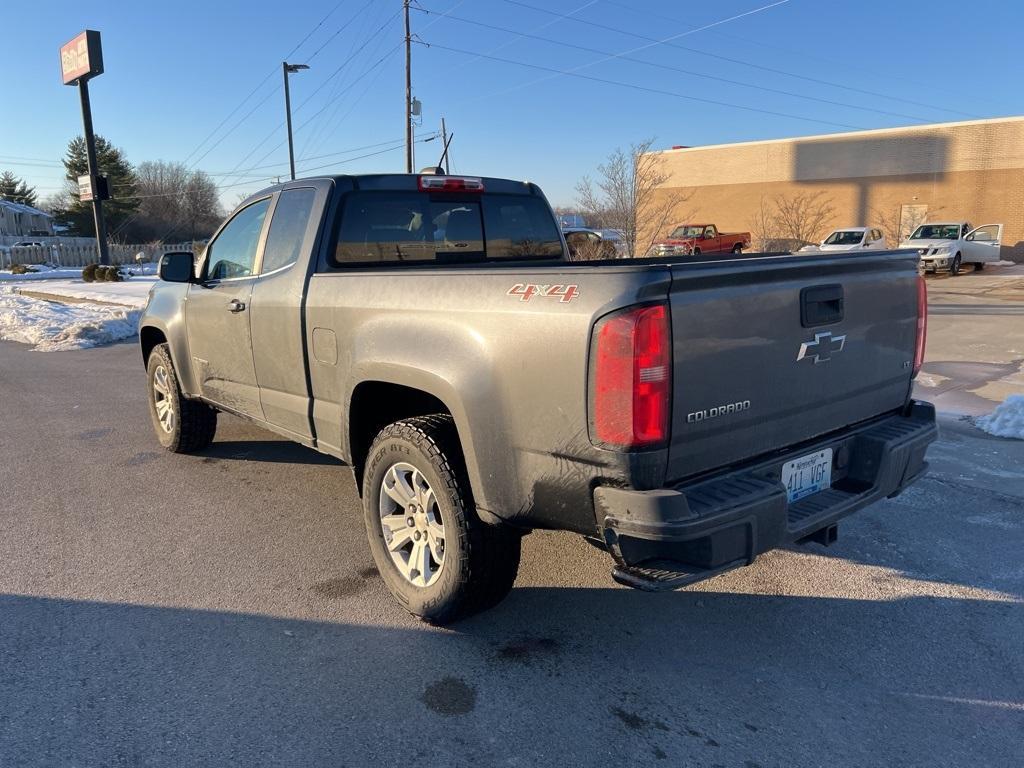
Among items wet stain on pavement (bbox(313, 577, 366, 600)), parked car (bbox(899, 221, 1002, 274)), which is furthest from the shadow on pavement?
parked car (bbox(899, 221, 1002, 274))

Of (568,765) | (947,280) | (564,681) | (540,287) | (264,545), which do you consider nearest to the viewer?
(568,765)

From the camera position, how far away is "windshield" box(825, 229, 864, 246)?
87.9 ft

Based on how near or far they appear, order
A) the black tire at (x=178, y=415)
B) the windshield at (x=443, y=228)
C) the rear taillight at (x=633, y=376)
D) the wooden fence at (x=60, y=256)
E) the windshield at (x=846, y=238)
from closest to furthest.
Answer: the rear taillight at (x=633, y=376), the windshield at (x=443, y=228), the black tire at (x=178, y=415), the windshield at (x=846, y=238), the wooden fence at (x=60, y=256)

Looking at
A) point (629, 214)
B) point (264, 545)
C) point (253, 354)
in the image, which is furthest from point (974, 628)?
point (629, 214)

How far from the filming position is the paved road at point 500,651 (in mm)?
2459

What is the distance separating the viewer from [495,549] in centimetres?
301

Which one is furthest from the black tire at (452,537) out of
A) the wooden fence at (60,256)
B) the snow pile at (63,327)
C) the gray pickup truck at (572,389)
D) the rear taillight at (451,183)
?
the wooden fence at (60,256)

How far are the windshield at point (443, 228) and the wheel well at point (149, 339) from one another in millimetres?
2787

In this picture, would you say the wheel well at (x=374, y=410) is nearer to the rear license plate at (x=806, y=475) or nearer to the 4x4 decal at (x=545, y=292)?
the 4x4 decal at (x=545, y=292)

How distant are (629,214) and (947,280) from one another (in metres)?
10.7

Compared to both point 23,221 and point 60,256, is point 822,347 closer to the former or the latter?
point 60,256

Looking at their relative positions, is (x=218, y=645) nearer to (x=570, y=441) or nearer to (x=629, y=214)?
(x=570, y=441)

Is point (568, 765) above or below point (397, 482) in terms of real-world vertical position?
below

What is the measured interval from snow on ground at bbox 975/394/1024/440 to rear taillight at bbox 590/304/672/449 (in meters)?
4.93
